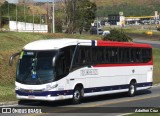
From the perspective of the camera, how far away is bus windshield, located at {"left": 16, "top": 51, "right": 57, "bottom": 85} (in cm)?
2086

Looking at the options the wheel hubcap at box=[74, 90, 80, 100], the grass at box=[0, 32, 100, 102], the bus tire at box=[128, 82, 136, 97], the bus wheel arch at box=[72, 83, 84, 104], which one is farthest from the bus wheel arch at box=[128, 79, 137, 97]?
the grass at box=[0, 32, 100, 102]

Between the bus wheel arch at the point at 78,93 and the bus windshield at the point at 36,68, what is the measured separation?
1.71m

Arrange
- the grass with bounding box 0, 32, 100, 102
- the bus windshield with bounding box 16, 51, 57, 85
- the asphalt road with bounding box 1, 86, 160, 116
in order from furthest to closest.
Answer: the grass with bounding box 0, 32, 100, 102 < the bus windshield with bounding box 16, 51, 57, 85 < the asphalt road with bounding box 1, 86, 160, 116

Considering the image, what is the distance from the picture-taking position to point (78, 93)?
22406 mm

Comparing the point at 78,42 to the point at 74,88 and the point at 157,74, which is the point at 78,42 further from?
the point at 157,74

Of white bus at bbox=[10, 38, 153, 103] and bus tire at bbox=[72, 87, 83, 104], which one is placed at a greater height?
white bus at bbox=[10, 38, 153, 103]

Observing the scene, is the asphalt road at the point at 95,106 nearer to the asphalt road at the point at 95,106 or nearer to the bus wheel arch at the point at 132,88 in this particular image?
the asphalt road at the point at 95,106

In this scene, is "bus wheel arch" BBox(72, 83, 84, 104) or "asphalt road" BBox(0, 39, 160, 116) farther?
"bus wheel arch" BBox(72, 83, 84, 104)

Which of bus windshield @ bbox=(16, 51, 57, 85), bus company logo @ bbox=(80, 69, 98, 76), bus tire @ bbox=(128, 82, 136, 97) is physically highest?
bus windshield @ bbox=(16, 51, 57, 85)

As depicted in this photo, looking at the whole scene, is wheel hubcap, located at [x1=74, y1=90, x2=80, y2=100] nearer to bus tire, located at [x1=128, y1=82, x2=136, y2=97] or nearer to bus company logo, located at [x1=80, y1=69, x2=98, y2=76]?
bus company logo, located at [x1=80, y1=69, x2=98, y2=76]

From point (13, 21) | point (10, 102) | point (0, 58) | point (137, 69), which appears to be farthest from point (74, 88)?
point (13, 21)

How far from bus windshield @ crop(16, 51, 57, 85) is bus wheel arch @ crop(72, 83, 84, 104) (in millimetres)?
1707

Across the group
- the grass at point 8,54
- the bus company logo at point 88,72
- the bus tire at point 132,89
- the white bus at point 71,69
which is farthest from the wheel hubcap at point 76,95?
the bus tire at point 132,89

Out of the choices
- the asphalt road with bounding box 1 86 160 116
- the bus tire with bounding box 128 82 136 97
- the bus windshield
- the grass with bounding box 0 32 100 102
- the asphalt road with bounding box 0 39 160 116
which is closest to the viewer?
the asphalt road with bounding box 0 39 160 116
